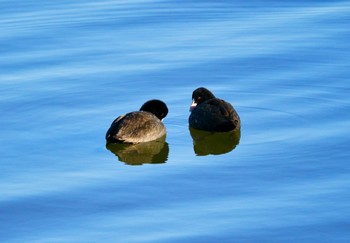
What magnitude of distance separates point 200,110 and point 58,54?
14.2ft

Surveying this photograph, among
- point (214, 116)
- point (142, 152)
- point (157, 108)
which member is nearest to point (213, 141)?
point (214, 116)

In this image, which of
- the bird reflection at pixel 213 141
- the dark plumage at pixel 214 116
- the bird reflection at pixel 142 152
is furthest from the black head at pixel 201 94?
the bird reflection at pixel 142 152

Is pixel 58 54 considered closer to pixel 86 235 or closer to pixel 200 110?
pixel 200 110

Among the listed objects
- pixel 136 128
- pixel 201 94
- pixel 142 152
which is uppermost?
pixel 201 94

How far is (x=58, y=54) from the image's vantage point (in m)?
18.0

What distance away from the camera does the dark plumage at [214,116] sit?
46.6 feet

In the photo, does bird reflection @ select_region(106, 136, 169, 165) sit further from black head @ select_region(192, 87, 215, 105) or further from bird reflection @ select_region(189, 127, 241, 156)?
black head @ select_region(192, 87, 215, 105)

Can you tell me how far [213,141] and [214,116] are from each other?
375 millimetres

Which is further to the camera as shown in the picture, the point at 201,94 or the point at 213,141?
the point at 201,94

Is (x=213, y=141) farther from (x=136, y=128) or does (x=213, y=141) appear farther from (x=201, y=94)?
(x=136, y=128)

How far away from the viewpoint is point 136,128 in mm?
13828

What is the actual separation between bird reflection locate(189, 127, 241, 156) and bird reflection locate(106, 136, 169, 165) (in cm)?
42

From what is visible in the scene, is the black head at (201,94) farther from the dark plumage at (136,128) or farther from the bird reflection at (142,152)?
the bird reflection at (142,152)

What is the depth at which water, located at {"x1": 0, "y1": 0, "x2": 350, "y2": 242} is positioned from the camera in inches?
428
